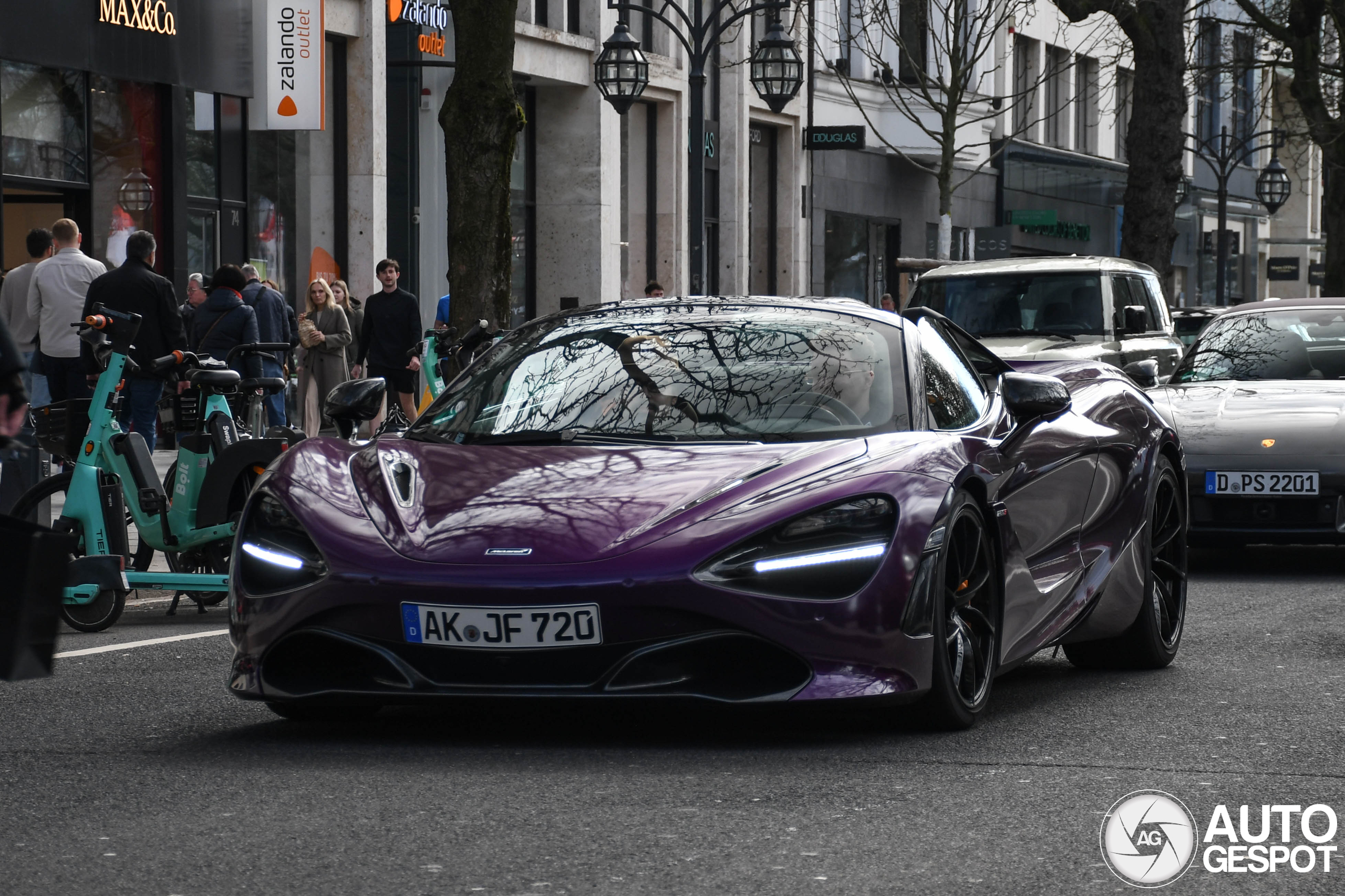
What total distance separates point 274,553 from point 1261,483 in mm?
6799

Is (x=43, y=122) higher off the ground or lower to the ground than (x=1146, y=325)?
higher

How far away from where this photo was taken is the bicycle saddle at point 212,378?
988 cm

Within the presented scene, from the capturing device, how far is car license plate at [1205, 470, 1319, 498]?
1144 cm

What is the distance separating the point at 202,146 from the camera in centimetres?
2364

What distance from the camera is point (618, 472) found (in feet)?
20.2

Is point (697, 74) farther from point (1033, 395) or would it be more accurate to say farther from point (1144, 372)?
point (1033, 395)

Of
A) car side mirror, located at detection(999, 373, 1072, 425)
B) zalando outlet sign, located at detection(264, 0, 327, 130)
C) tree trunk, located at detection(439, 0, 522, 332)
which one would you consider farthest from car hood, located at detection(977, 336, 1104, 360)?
zalando outlet sign, located at detection(264, 0, 327, 130)

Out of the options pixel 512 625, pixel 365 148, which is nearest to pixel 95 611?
pixel 512 625

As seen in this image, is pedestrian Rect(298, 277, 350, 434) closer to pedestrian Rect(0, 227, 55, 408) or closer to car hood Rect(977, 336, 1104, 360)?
pedestrian Rect(0, 227, 55, 408)

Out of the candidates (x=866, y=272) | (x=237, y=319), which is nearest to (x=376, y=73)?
(x=237, y=319)

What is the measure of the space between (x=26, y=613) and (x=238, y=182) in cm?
2059

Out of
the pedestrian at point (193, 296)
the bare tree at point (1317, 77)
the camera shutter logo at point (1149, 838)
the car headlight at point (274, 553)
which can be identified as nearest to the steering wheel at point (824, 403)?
the car headlight at point (274, 553)

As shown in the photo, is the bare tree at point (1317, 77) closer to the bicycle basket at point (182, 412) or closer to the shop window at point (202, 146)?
the shop window at point (202, 146)

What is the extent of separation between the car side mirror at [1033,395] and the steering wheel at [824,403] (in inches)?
28.2
